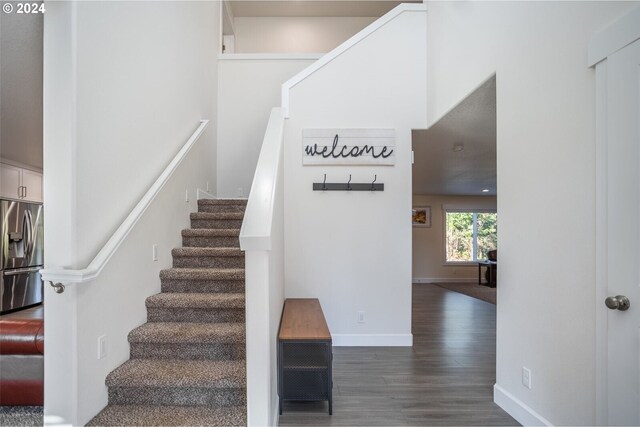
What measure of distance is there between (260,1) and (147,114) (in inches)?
184

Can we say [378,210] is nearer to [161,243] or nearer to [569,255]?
[569,255]

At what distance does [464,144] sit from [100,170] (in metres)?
3.78

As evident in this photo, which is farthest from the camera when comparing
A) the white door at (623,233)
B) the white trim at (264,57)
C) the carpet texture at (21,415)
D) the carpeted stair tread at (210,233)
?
the white trim at (264,57)

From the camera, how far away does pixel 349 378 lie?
2574 mm

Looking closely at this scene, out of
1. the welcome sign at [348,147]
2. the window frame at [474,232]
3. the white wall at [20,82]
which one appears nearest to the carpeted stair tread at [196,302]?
the welcome sign at [348,147]

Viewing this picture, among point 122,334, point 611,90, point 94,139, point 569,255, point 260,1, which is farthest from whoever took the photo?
point 260,1

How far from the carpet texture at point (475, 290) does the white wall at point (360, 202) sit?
362 centimetres

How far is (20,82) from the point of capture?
7.73ft

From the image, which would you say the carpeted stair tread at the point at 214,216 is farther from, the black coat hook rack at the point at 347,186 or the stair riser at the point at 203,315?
the stair riser at the point at 203,315

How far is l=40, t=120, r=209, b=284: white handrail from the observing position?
5.10ft

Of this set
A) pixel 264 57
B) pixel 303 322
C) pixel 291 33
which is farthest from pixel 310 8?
pixel 303 322

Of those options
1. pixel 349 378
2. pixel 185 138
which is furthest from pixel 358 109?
pixel 349 378

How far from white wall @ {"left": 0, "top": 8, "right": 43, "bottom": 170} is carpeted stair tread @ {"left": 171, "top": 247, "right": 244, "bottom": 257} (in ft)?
5.64

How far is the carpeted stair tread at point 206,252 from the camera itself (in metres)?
2.74
